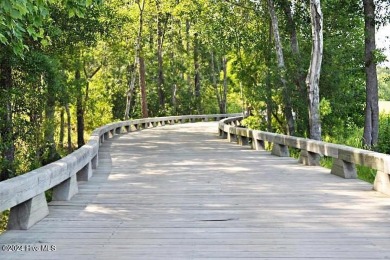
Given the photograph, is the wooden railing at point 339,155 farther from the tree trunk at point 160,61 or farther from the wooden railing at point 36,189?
the tree trunk at point 160,61

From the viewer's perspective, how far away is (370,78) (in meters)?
18.9

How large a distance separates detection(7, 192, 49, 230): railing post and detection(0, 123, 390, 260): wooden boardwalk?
0.10 meters

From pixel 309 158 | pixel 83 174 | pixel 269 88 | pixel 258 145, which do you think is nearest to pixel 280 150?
pixel 309 158

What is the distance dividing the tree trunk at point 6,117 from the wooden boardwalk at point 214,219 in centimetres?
446

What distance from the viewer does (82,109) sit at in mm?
31812

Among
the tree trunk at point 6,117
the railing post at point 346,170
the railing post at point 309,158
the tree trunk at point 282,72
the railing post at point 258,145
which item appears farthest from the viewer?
the tree trunk at point 282,72

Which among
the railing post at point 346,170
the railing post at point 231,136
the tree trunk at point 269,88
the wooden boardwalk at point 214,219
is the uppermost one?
the tree trunk at point 269,88

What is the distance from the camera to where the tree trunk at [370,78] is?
60.7ft

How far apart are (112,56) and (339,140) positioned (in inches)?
813

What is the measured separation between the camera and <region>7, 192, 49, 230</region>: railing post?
5.80m

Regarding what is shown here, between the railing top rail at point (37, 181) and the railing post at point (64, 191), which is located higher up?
the railing top rail at point (37, 181)

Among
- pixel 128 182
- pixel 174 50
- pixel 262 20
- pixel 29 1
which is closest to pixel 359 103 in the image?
pixel 262 20

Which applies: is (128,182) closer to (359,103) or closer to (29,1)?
(29,1)

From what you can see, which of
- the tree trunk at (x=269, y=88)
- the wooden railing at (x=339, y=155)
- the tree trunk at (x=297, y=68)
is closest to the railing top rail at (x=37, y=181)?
Answer: the wooden railing at (x=339, y=155)
